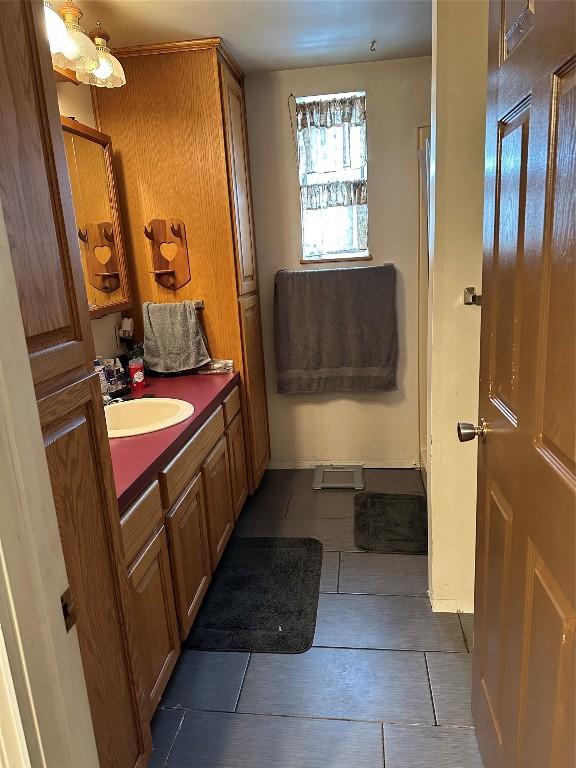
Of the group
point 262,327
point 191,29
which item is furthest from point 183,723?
point 191,29

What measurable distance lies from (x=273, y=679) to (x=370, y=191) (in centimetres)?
252

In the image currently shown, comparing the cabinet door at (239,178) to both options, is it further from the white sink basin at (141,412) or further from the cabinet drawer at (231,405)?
the white sink basin at (141,412)

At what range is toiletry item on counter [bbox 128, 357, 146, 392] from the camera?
2416mm

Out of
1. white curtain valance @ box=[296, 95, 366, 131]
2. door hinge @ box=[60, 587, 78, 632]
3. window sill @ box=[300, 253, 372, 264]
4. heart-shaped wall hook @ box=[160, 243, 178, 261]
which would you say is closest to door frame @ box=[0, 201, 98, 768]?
door hinge @ box=[60, 587, 78, 632]

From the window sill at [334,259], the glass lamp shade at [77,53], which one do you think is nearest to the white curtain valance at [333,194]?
the window sill at [334,259]

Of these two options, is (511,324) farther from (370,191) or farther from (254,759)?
(370,191)

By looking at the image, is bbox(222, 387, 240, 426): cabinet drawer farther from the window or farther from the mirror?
the window

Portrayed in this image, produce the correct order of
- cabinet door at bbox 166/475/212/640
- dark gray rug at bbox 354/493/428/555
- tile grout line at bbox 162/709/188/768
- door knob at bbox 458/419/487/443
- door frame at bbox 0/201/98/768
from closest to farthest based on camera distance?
door frame at bbox 0/201/98/768, door knob at bbox 458/419/487/443, tile grout line at bbox 162/709/188/768, cabinet door at bbox 166/475/212/640, dark gray rug at bbox 354/493/428/555

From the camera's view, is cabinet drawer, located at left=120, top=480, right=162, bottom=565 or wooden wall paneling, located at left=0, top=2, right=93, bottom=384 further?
cabinet drawer, located at left=120, top=480, right=162, bottom=565

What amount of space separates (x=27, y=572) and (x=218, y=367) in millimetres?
2053

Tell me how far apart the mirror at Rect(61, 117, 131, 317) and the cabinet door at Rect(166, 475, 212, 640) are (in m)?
0.94

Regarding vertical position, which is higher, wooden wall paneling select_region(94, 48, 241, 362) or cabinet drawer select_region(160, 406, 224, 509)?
wooden wall paneling select_region(94, 48, 241, 362)

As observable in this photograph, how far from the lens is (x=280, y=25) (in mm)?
2270

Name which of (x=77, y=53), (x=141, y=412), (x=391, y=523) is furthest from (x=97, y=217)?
(x=391, y=523)
